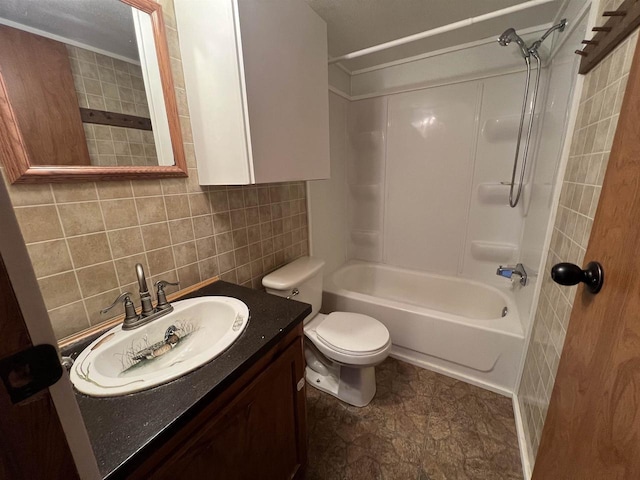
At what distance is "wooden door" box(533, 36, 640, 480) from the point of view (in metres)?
0.42

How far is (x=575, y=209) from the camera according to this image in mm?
971

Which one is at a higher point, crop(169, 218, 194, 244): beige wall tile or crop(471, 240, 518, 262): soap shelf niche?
crop(169, 218, 194, 244): beige wall tile

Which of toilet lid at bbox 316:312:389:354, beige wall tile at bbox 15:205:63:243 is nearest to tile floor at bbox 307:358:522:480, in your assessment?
toilet lid at bbox 316:312:389:354

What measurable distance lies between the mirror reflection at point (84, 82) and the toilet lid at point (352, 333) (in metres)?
1.17

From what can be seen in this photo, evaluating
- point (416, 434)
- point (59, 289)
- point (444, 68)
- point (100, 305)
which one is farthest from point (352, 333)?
point (444, 68)

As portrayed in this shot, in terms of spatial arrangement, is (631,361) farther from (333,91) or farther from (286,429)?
(333,91)

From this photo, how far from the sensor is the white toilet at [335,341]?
1.38 meters

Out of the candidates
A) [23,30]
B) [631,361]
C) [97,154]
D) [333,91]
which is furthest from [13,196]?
[333,91]

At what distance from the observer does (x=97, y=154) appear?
85 cm

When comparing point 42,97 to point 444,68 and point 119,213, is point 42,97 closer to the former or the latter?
point 119,213

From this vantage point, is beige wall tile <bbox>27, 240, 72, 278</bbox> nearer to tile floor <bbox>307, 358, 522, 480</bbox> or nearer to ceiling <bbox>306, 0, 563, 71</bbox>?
tile floor <bbox>307, 358, 522, 480</bbox>

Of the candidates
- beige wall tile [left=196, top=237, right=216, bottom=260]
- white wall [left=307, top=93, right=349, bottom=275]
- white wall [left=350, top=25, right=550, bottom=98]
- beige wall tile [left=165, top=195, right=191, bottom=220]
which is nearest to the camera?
beige wall tile [left=165, top=195, right=191, bottom=220]

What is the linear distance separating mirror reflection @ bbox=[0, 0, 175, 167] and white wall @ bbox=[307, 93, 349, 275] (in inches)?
40.8

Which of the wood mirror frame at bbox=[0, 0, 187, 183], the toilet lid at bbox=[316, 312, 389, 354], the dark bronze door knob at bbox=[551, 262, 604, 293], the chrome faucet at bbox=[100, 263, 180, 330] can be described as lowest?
the toilet lid at bbox=[316, 312, 389, 354]
